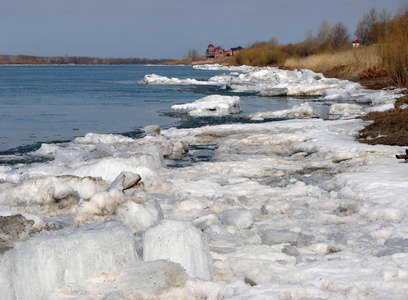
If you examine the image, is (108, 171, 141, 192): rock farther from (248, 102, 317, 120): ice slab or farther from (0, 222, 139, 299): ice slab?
(248, 102, 317, 120): ice slab

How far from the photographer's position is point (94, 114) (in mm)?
17469

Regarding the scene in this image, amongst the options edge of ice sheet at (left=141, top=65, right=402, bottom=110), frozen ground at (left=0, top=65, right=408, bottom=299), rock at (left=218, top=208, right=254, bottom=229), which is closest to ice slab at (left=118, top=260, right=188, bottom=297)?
frozen ground at (left=0, top=65, right=408, bottom=299)

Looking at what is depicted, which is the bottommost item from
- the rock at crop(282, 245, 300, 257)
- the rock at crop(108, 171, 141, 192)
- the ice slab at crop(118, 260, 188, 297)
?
the rock at crop(282, 245, 300, 257)

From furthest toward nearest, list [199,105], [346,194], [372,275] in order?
[199,105]
[346,194]
[372,275]

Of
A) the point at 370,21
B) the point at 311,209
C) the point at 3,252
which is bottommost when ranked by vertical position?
the point at 311,209

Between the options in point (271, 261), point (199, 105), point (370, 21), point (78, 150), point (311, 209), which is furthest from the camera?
point (370, 21)

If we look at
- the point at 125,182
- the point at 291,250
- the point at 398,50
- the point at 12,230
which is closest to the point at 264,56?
the point at 398,50

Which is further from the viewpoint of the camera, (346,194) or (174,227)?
(346,194)

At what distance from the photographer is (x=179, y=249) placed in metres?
3.22

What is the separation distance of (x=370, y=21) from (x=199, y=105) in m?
54.1

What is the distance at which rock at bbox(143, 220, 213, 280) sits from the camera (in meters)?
3.20

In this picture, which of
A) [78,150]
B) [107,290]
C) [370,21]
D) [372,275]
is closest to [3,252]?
[107,290]

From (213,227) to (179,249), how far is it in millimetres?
1158

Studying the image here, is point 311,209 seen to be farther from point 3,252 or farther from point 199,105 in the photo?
point 199,105
